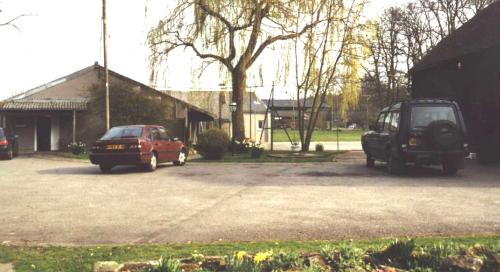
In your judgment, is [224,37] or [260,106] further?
[260,106]

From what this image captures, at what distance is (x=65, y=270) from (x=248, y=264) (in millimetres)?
1914

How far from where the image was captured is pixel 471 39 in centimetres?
2259

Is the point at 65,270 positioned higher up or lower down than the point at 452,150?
lower down

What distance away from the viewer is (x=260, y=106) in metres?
61.5

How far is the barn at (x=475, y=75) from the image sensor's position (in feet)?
65.0

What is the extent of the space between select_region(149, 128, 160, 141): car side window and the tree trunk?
1093 cm

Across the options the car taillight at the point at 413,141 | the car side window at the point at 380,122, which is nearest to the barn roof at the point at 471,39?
the car side window at the point at 380,122

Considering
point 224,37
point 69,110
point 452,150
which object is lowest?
point 452,150

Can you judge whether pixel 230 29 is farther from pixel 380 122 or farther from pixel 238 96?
pixel 380 122

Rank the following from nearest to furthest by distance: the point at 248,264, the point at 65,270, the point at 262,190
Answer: the point at 248,264, the point at 65,270, the point at 262,190

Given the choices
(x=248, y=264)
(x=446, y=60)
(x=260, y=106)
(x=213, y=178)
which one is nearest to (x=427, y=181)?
(x=213, y=178)

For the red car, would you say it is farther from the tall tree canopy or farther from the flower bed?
the tall tree canopy

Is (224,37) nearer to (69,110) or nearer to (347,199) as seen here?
(69,110)

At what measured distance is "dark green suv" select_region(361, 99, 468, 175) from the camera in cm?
1389
